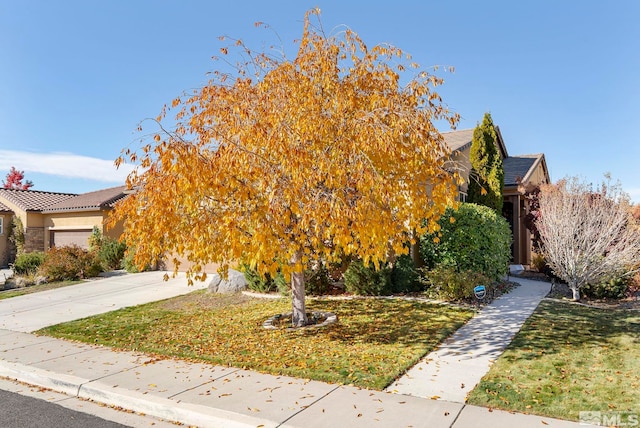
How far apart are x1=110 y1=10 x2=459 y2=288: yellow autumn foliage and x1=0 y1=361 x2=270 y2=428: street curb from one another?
6.55 feet

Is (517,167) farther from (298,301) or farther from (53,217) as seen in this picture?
(53,217)

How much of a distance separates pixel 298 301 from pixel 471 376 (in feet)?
13.2

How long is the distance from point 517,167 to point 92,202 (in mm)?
21946

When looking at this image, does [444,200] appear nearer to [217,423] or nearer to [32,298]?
[217,423]

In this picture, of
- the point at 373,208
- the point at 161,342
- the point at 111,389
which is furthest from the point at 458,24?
the point at 111,389

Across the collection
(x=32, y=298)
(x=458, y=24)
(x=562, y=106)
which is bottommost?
(x=32, y=298)

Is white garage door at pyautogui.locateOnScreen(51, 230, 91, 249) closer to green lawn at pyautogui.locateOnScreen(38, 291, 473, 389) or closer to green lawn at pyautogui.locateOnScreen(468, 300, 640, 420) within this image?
green lawn at pyautogui.locateOnScreen(38, 291, 473, 389)

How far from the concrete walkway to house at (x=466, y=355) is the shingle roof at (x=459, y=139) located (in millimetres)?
7917

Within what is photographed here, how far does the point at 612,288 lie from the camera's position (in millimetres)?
11414

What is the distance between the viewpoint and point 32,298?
567 inches

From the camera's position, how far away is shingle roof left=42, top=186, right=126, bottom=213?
22423 mm

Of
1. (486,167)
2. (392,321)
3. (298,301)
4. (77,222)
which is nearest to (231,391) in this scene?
(298,301)

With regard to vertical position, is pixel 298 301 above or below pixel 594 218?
below

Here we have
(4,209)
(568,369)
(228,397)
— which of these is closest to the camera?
(228,397)
